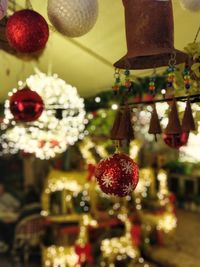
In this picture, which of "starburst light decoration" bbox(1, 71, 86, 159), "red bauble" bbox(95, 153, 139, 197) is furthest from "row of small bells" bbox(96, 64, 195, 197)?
"starburst light decoration" bbox(1, 71, 86, 159)

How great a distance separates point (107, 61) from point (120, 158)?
6.86 feet

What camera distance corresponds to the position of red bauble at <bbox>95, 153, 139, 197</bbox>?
168 cm

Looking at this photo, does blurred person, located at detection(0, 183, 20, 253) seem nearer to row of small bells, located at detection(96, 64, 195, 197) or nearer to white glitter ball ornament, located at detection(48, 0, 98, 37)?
row of small bells, located at detection(96, 64, 195, 197)

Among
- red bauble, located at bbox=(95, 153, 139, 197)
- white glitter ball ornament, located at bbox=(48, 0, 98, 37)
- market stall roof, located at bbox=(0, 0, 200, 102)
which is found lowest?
red bauble, located at bbox=(95, 153, 139, 197)

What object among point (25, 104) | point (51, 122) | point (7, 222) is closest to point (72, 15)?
point (25, 104)

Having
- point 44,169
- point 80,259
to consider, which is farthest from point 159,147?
point 80,259

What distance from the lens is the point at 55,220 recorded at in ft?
19.9

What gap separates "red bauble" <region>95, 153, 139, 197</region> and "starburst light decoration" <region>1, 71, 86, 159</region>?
6.46 feet

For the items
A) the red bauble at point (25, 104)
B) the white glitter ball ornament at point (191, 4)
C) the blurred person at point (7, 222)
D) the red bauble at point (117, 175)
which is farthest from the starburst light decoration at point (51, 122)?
the blurred person at point (7, 222)

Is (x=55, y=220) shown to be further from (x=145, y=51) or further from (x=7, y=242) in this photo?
(x=145, y=51)

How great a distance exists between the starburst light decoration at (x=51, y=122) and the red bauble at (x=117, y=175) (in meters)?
1.97

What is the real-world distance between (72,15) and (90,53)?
2.14 meters

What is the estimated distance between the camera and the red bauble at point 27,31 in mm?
1395

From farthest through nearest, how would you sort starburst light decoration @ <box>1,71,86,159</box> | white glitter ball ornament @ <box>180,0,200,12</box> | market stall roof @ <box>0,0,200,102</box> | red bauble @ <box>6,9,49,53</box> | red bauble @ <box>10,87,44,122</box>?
1. starburst light decoration @ <box>1,71,86,159</box>
2. market stall roof @ <box>0,0,200,102</box>
3. red bauble @ <box>10,87,44,122</box>
4. white glitter ball ornament @ <box>180,0,200,12</box>
5. red bauble @ <box>6,9,49,53</box>
